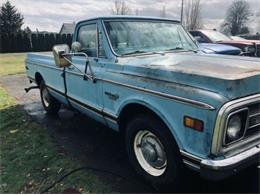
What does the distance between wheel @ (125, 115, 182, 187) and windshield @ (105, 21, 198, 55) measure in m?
1.13

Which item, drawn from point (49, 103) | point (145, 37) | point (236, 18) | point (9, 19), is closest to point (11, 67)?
point (49, 103)

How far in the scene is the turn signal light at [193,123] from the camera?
8.16 feet

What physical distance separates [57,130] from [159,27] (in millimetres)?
2660

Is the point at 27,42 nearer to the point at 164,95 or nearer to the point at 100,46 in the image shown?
the point at 100,46

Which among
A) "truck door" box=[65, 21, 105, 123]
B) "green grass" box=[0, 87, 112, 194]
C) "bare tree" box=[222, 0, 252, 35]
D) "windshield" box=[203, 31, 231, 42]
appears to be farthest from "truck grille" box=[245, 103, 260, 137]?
"bare tree" box=[222, 0, 252, 35]

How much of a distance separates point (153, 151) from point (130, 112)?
0.56m

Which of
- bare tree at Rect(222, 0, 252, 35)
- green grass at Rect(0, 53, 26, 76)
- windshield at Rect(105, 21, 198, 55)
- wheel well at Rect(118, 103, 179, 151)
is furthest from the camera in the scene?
bare tree at Rect(222, 0, 252, 35)

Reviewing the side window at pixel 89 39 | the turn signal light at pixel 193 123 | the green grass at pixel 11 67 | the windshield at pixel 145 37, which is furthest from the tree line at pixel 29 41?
the turn signal light at pixel 193 123

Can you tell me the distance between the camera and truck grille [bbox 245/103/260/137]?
8.64ft

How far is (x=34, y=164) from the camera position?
161 inches

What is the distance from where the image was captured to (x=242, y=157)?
2557 millimetres

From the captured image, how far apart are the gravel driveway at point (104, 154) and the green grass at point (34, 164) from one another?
158mm

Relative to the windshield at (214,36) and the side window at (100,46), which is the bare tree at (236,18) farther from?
the side window at (100,46)

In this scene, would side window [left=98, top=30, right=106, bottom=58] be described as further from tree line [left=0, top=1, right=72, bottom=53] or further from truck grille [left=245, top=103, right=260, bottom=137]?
tree line [left=0, top=1, right=72, bottom=53]
